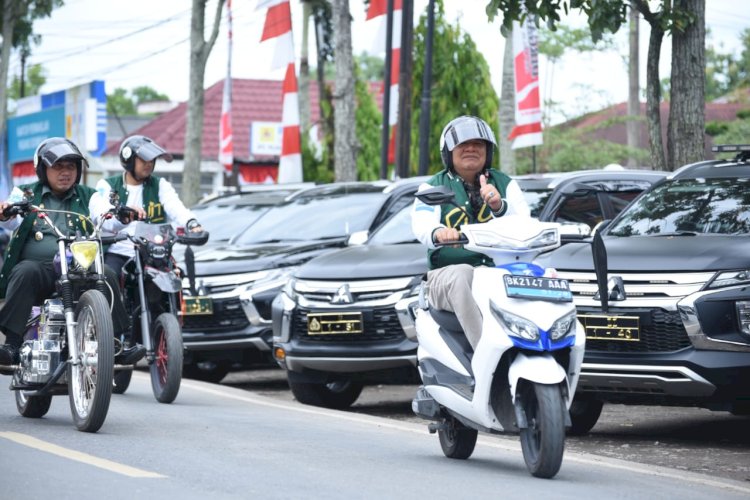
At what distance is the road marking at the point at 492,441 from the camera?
8102mm

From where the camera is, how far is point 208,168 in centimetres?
5484

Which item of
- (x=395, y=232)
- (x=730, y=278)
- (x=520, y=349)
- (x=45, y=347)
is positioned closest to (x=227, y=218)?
(x=395, y=232)

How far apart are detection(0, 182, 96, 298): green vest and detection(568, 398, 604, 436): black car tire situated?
11.6ft

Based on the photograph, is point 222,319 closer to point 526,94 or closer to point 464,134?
point 464,134

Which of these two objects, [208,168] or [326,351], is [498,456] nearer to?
[326,351]

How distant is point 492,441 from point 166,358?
2.59 meters

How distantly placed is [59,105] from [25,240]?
43.4 meters

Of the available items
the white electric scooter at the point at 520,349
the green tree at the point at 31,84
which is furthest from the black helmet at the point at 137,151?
the green tree at the point at 31,84

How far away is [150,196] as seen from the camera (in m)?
11.8

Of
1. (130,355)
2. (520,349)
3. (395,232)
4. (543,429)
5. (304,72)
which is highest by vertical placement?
(304,72)

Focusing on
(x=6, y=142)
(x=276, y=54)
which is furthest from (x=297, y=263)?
(x=6, y=142)

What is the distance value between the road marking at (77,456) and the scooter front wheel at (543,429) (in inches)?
72.4

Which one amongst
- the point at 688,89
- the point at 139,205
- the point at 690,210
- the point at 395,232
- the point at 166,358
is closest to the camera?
the point at 690,210

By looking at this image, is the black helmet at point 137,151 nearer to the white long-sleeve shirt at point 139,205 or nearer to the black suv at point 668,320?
the white long-sleeve shirt at point 139,205
